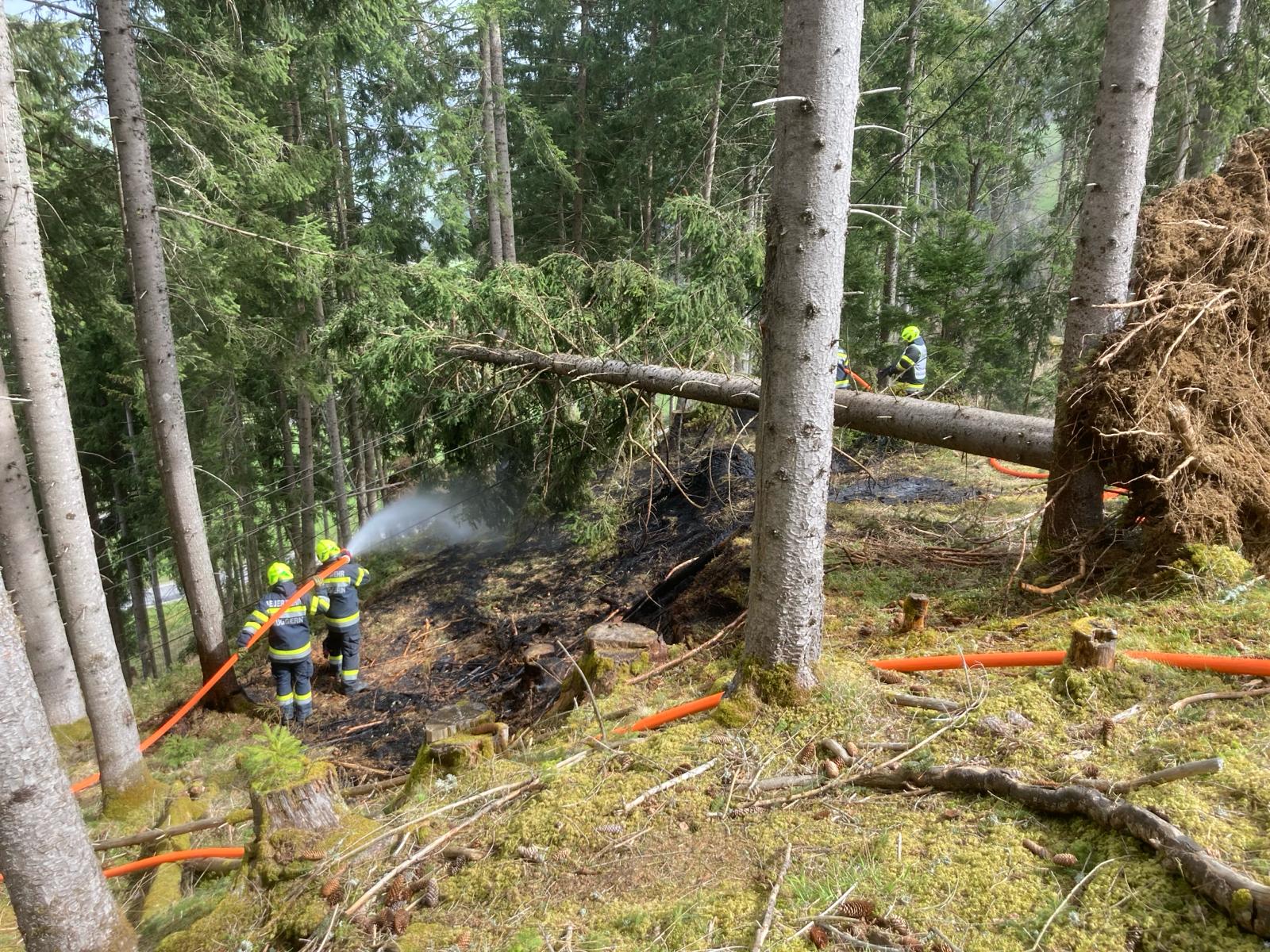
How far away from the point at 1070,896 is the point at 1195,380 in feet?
10.3

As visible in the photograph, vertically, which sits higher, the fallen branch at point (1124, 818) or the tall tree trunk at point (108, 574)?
the fallen branch at point (1124, 818)

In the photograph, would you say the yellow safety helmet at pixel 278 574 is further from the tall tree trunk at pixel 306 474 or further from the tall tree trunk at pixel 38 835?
the tall tree trunk at pixel 306 474

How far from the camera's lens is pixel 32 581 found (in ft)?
18.7

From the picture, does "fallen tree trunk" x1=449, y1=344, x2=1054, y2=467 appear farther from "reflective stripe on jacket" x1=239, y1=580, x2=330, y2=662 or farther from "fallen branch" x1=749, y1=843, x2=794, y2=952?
"reflective stripe on jacket" x1=239, y1=580, x2=330, y2=662

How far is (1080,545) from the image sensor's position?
161 inches

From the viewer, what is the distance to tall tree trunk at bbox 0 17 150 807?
174 inches

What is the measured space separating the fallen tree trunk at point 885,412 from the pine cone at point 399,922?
371 cm

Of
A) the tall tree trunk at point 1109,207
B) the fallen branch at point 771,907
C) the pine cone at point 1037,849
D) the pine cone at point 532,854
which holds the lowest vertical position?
the pine cone at point 532,854

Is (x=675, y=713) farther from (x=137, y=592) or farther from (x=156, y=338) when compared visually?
A: (x=137, y=592)

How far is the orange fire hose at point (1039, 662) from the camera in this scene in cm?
264

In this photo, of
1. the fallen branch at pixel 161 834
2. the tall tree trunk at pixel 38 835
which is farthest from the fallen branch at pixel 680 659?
the tall tree trunk at pixel 38 835

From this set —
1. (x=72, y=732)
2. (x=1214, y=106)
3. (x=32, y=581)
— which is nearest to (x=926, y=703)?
(x=32, y=581)

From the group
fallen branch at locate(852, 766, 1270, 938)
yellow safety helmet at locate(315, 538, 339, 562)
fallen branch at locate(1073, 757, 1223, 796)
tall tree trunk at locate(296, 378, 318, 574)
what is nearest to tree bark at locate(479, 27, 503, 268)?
tall tree trunk at locate(296, 378, 318, 574)

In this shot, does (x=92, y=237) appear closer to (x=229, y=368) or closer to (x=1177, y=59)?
(x=229, y=368)
